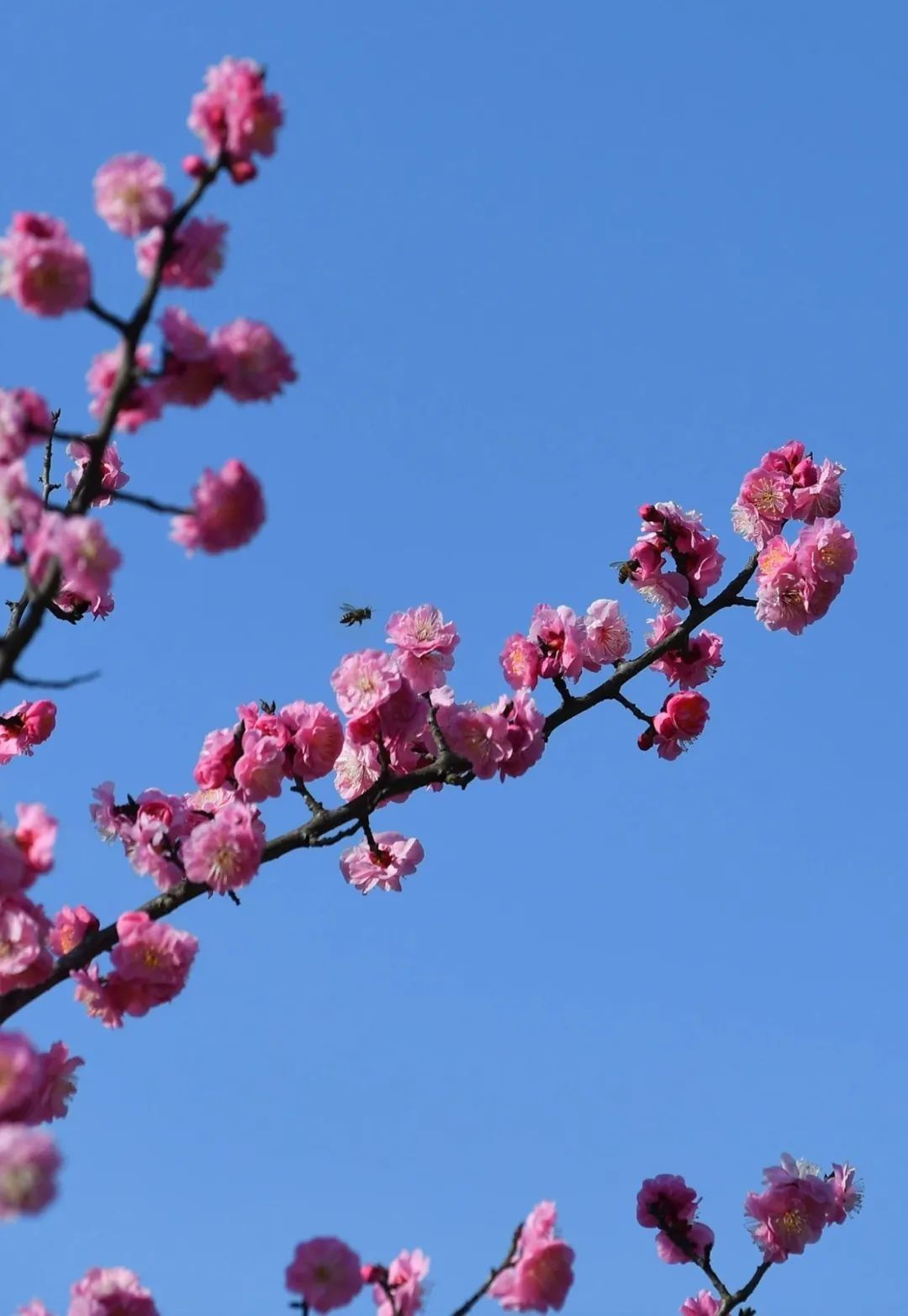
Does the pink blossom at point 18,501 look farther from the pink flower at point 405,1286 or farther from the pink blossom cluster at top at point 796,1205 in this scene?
the pink blossom cluster at top at point 796,1205

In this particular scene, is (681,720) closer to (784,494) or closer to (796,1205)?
(784,494)

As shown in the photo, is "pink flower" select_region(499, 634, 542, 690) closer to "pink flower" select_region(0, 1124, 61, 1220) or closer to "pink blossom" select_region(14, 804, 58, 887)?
"pink blossom" select_region(14, 804, 58, 887)

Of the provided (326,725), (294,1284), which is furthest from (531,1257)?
(326,725)

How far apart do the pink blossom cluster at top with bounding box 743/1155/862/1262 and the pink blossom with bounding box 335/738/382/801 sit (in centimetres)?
208

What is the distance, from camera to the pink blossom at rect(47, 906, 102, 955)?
473 centimetres

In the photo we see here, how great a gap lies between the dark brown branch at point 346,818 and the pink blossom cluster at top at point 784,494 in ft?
2.56

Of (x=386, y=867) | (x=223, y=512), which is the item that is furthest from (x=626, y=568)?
(x=223, y=512)

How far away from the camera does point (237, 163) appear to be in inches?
133

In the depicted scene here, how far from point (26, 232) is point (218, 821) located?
1.81m

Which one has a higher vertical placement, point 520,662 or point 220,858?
point 520,662

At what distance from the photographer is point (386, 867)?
5465 mm

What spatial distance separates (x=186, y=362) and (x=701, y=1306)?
4.05 m

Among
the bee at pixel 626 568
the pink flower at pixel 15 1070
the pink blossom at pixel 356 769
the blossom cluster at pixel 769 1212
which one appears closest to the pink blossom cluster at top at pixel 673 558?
the bee at pixel 626 568

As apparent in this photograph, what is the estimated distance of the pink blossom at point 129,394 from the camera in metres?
3.36
